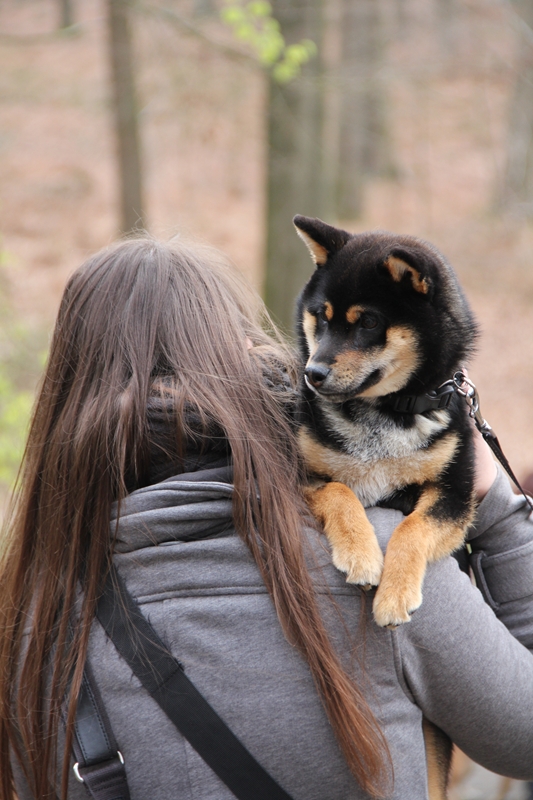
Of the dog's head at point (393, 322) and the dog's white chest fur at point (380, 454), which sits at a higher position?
the dog's head at point (393, 322)

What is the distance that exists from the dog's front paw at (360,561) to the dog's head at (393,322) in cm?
65

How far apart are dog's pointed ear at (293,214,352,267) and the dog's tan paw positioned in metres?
1.46

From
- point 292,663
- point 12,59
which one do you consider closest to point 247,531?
point 292,663

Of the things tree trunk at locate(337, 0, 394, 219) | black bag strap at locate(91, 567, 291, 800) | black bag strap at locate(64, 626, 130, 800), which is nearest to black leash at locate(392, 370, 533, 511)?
black bag strap at locate(91, 567, 291, 800)

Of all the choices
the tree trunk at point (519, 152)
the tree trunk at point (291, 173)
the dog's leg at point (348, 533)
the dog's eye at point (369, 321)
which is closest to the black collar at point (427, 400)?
the dog's eye at point (369, 321)

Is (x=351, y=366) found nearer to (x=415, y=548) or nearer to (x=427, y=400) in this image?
(x=427, y=400)

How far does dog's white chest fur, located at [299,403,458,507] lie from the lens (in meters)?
2.43

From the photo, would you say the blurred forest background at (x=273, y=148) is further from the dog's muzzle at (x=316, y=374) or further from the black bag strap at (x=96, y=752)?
the black bag strap at (x=96, y=752)

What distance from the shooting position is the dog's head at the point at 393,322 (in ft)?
8.22

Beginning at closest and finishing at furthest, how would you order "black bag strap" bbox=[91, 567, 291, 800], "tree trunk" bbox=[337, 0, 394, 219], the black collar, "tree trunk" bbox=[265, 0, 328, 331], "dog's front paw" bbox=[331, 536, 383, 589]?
"black bag strap" bbox=[91, 567, 291, 800] → "dog's front paw" bbox=[331, 536, 383, 589] → the black collar → "tree trunk" bbox=[265, 0, 328, 331] → "tree trunk" bbox=[337, 0, 394, 219]

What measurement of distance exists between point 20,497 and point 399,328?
144 centimetres

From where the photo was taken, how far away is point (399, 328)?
8.47 feet

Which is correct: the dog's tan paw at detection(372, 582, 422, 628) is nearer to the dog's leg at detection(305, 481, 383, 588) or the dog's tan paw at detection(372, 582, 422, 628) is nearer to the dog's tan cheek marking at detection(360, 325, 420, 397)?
the dog's leg at detection(305, 481, 383, 588)

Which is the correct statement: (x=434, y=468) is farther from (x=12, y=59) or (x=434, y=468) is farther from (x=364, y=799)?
(x=12, y=59)
